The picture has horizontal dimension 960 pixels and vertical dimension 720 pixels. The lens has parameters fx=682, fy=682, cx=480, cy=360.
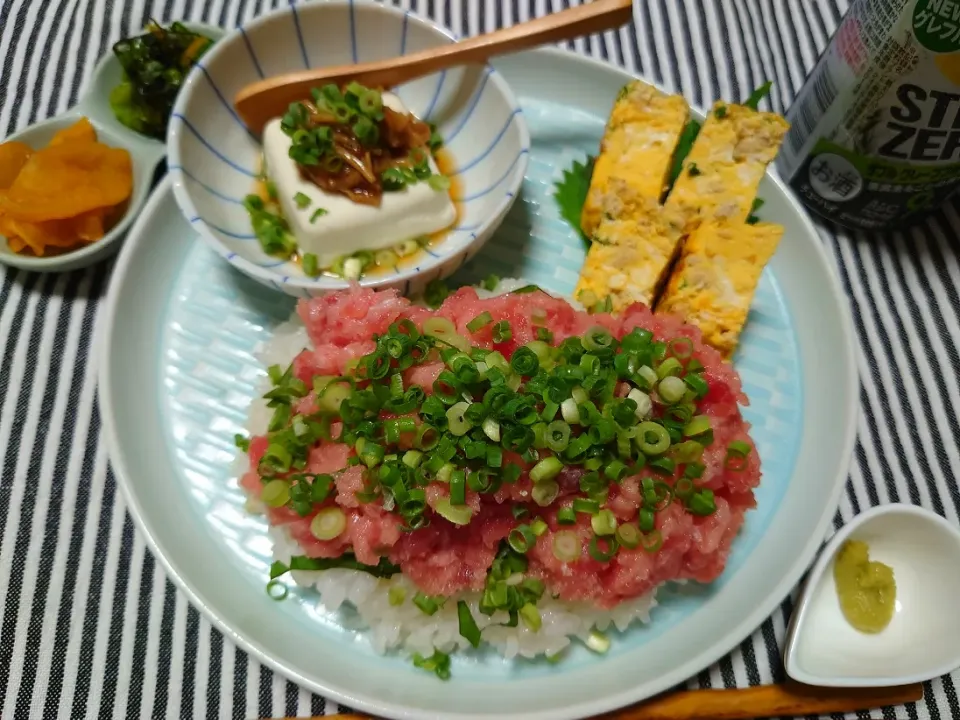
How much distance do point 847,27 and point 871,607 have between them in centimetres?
165

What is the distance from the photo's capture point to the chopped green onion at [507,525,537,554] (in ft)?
5.17

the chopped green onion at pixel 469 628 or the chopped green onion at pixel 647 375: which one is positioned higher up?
the chopped green onion at pixel 647 375

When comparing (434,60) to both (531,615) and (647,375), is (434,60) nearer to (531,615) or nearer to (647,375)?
(647,375)

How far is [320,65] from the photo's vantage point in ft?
7.45

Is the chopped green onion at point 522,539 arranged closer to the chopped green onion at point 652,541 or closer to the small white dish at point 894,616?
the chopped green onion at point 652,541

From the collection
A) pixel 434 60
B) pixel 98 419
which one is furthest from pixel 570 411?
pixel 98 419

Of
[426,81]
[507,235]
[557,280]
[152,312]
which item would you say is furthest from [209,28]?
[557,280]

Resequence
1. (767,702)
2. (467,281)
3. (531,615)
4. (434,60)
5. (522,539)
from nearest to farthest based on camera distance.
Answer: (522,539) < (531,615) < (767,702) < (434,60) < (467,281)

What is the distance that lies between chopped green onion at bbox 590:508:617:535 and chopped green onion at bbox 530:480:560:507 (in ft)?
0.36

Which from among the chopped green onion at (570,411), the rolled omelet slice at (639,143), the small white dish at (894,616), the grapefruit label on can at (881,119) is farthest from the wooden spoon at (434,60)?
the small white dish at (894,616)

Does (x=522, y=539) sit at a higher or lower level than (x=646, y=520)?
lower

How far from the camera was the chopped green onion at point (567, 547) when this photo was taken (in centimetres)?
154

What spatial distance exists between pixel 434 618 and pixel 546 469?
0.56m

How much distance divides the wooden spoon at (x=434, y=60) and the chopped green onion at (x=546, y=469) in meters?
1.29
